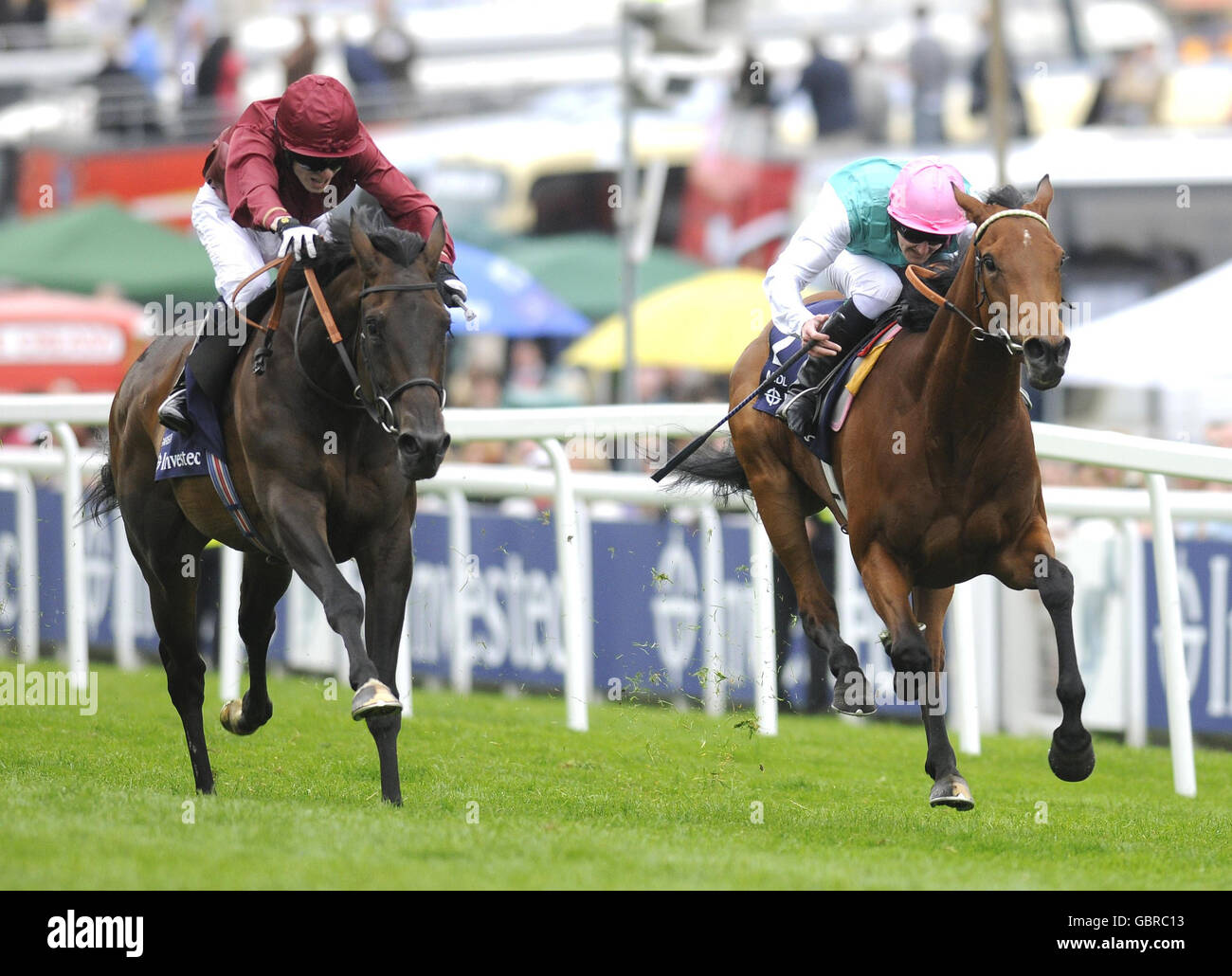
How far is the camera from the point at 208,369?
6.64m

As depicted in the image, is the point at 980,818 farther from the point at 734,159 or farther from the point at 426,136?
the point at 426,136

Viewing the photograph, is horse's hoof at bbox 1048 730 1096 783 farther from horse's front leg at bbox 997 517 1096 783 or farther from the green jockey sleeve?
the green jockey sleeve

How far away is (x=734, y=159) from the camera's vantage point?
16.3 metres

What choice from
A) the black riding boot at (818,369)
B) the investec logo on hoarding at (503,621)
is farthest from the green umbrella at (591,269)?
the black riding boot at (818,369)

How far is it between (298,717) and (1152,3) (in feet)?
50.8

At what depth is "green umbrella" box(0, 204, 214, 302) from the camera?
1605cm

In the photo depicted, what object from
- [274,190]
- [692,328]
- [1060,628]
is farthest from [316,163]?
[692,328]

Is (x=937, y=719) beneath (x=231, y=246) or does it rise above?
beneath

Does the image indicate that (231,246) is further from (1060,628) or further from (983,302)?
(1060,628)

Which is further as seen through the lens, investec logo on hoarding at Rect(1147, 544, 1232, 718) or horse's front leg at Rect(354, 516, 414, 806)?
investec logo on hoarding at Rect(1147, 544, 1232, 718)

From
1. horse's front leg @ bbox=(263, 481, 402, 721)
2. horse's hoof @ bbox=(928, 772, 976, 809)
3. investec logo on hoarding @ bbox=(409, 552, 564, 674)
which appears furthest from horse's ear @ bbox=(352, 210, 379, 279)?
investec logo on hoarding @ bbox=(409, 552, 564, 674)

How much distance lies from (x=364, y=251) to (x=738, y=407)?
1.78 metres
